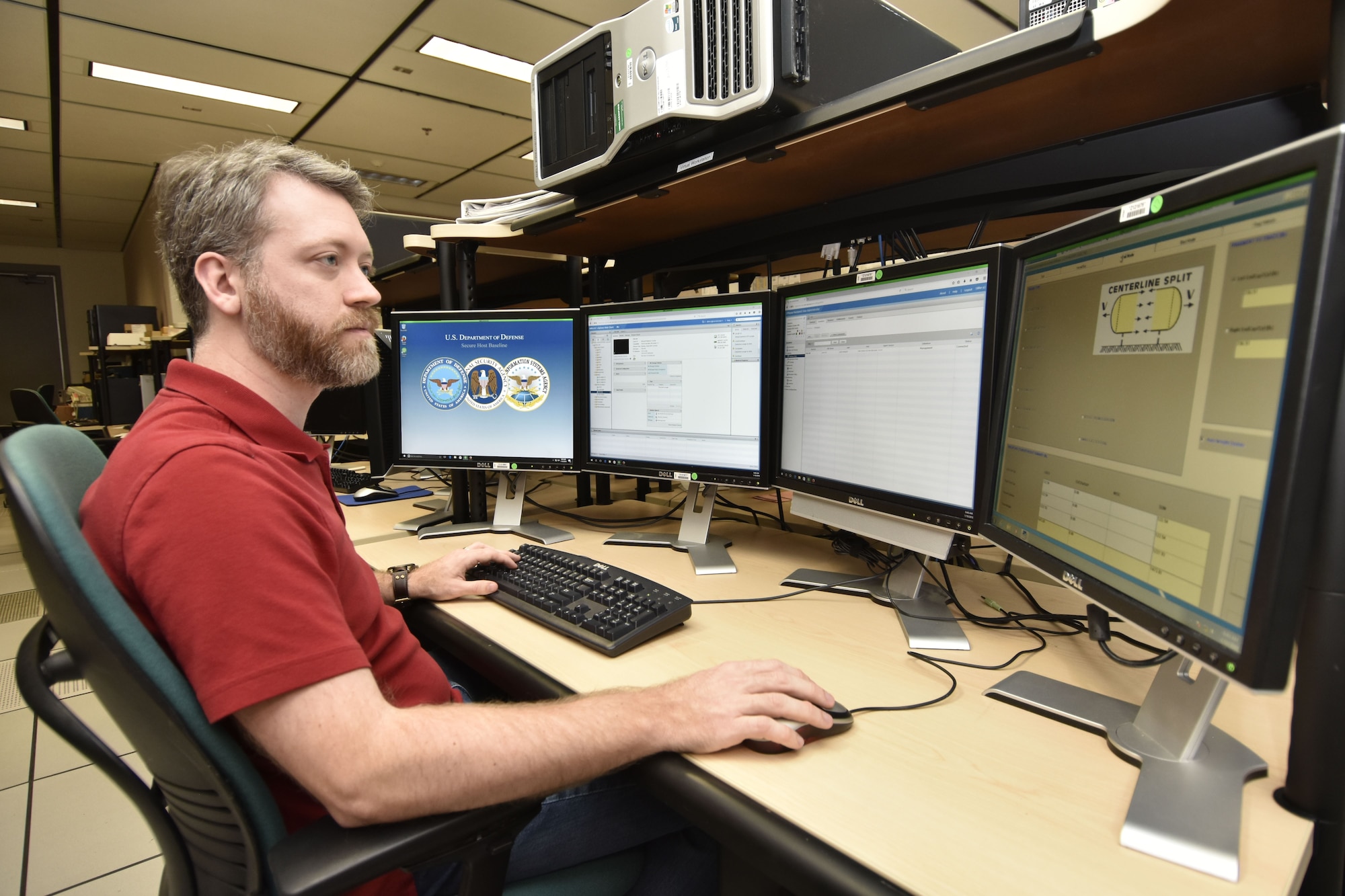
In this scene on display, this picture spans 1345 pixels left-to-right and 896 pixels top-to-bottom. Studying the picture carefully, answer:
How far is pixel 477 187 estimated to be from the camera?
20.8 feet

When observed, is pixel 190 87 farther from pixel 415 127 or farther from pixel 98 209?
pixel 98 209

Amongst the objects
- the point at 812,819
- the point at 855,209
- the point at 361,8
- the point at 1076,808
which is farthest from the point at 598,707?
the point at 361,8

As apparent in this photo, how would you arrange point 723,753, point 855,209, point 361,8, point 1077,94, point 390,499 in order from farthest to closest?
point 361,8 < point 390,499 < point 855,209 < point 1077,94 < point 723,753

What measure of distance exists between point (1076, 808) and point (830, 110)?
0.85 metres

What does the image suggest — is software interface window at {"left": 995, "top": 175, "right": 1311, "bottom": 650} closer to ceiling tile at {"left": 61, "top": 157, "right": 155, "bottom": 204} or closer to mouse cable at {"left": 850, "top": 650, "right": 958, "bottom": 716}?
mouse cable at {"left": 850, "top": 650, "right": 958, "bottom": 716}

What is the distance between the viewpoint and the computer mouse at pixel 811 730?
62cm

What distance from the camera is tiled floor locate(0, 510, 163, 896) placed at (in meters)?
1.39

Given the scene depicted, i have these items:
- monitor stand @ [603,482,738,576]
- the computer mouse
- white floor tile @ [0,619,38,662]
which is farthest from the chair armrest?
white floor tile @ [0,619,38,662]

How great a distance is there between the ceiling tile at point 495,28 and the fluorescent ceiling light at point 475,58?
52mm

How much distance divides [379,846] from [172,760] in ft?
0.66

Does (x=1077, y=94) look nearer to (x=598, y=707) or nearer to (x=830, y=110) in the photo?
(x=830, y=110)

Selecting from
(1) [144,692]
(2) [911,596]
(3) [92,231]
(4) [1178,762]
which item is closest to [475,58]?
(2) [911,596]

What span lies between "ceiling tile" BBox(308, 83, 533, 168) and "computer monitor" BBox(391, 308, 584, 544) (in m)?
3.55

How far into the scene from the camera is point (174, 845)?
632mm
